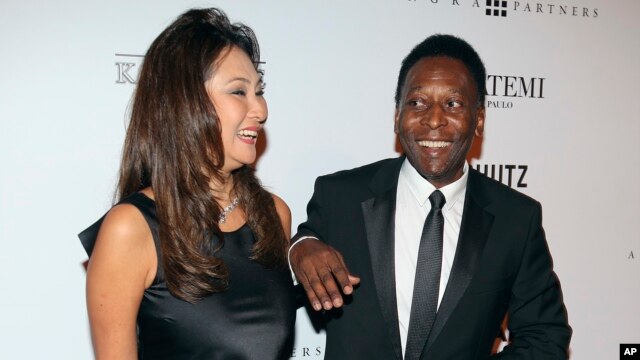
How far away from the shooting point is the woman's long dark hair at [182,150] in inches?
49.2

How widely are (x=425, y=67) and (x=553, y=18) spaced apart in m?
1.07

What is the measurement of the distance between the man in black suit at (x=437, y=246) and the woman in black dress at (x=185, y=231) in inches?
7.1

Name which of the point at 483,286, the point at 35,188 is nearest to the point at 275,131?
the point at 35,188

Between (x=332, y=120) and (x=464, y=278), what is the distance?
85cm

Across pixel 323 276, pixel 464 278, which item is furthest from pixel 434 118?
pixel 323 276

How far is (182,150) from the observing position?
1271 mm

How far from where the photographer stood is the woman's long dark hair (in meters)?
1.25

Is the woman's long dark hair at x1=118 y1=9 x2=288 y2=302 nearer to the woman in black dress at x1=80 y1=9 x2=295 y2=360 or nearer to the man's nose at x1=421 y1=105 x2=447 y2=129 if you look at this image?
the woman in black dress at x1=80 y1=9 x2=295 y2=360

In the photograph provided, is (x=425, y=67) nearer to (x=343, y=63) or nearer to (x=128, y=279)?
(x=343, y=63)

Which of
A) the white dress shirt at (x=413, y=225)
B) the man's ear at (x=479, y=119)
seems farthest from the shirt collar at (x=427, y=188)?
the man's ear at (x=479, y=119)

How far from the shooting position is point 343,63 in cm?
205

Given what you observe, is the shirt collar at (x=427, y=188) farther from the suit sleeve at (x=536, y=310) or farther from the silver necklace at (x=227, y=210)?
the silver necklace at (x=227, y=210)

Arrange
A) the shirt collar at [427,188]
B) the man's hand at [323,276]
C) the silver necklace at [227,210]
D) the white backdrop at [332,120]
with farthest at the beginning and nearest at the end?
the white backdrop at [332,120] < the shirt collar at [427,188] < the silver necklace at [227,210] < the man's hand at [323,276]

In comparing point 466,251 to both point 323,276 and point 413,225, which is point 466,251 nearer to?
point 413,225
